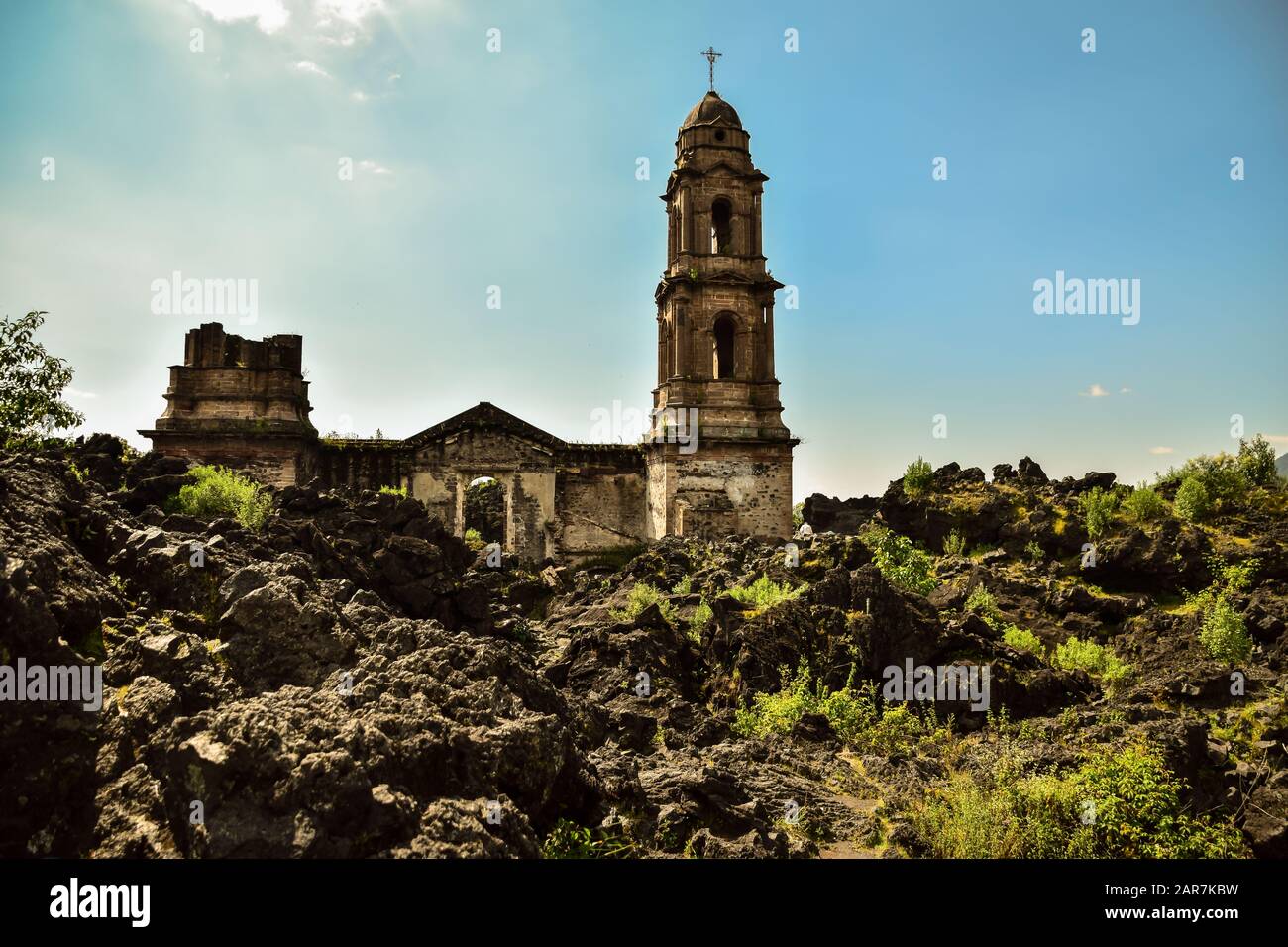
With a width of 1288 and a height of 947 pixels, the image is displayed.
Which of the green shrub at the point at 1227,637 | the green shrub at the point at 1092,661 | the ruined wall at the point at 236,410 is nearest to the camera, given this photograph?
the green shrub at the point at 1227,637

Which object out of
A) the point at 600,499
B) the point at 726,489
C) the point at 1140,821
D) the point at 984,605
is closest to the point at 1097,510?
the point at 984,605

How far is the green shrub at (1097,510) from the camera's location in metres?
18.8

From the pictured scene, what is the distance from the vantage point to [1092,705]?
36.4ft

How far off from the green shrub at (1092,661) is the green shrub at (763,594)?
4.32 metres

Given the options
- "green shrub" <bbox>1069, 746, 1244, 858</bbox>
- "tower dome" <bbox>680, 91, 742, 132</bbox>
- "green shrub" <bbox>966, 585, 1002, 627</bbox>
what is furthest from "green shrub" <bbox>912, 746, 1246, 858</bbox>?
"tower dome" <bbox>680, 91, 742, 132</bbox>

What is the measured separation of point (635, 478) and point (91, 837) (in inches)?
865

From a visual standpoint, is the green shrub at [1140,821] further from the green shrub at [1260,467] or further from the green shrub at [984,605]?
the green shrub at [1260,467]

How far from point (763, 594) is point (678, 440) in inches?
424

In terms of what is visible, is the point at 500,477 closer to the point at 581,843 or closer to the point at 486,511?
the point at 486,511

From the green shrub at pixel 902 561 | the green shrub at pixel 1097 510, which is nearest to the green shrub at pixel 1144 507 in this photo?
the green shrub at pixel 1097 510

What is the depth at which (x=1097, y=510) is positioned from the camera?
19.0m

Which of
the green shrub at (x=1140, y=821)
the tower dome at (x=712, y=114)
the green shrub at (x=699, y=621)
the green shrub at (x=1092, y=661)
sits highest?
the tower dome at (x=712, y=114)
